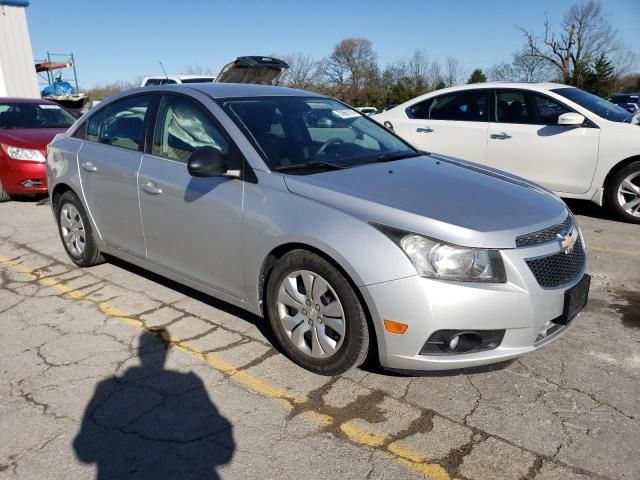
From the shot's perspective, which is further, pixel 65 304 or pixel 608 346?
pixel 65 304

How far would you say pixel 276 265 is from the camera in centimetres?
314

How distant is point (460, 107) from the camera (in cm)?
718

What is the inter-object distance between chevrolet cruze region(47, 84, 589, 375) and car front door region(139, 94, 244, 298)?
1 centimetres

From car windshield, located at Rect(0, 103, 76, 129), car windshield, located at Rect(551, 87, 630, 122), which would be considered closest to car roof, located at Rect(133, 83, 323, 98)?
car windshield, located at Rect(551, 87, 630, 122)

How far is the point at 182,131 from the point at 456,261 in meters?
2.17

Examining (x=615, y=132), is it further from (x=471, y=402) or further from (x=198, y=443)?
(x=198, y=443)

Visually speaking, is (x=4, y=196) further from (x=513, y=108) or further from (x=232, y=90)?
(x=513, y=108)

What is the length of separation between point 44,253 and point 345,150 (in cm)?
362

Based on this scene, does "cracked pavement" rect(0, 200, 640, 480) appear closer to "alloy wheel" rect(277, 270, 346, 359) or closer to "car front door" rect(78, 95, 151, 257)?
"alloy wheel" rect(277, 270, 346, 359)

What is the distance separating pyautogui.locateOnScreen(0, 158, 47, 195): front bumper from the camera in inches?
299

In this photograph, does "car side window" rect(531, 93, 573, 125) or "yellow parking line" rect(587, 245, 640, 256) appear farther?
"car side window" rect(531, 93, 573, 125)

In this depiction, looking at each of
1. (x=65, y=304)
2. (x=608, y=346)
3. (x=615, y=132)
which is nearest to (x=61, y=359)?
(x=65, y=304)

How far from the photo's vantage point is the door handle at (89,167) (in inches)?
173

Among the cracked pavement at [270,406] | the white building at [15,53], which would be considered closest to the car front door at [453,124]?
the cracked pavement at [270,406]
